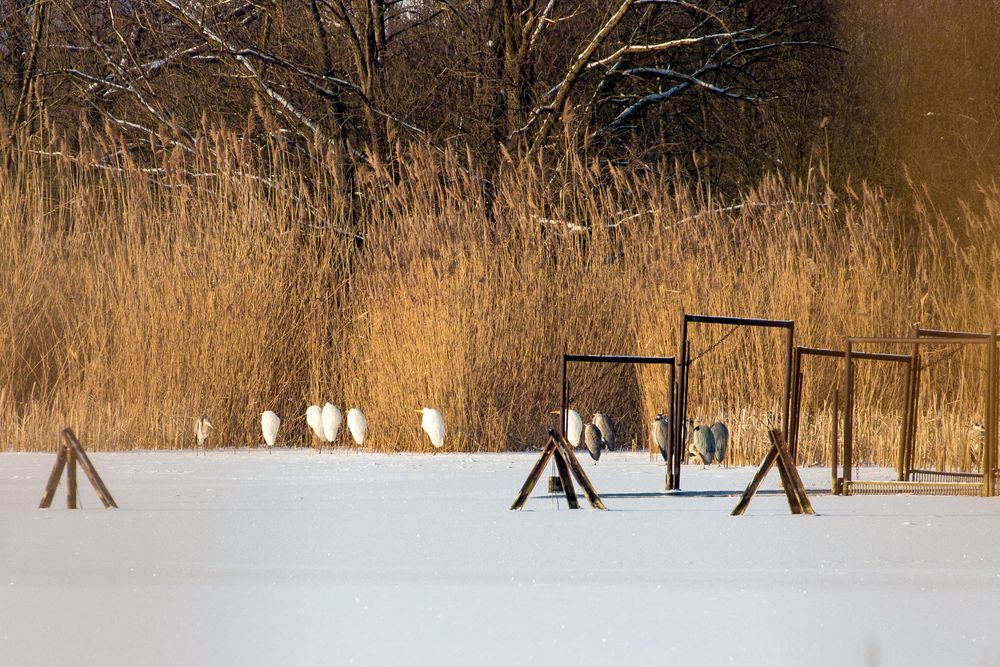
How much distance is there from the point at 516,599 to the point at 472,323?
4.95 meters

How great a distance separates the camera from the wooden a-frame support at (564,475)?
4.95m

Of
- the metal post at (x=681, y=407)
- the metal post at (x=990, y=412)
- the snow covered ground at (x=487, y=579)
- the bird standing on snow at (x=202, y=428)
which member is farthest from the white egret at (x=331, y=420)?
the metal post at (x=990, y=412)

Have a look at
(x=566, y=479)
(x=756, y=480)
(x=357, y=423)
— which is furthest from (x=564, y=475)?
(x=357, y=423)

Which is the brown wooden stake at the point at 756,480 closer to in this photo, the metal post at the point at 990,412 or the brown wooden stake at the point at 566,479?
the brown wooden stake at the point at 566,479

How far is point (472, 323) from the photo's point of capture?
8.33m

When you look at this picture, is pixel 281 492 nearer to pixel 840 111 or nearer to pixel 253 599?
pixel 253 599

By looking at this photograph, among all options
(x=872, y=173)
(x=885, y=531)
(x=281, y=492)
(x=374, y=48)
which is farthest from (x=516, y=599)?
(x=872, y=173)

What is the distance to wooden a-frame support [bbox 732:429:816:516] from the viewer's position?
488cm

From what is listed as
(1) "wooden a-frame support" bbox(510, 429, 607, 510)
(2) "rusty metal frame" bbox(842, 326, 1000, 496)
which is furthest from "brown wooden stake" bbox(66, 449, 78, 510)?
(2) "rusty metal frame" bbox(842, 326, 1000, 496)

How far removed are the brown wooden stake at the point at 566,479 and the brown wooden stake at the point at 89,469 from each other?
1541 millimetres

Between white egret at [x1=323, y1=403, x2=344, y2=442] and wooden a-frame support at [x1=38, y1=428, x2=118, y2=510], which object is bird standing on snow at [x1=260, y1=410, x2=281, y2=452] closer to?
white egret at [x1=323, y1=403, x2=344, y2=442]

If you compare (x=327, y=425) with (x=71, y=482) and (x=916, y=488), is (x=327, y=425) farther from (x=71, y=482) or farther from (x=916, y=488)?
(x=916, y=488)

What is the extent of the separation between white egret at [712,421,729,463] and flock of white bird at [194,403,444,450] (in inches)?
57.9

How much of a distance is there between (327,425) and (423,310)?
0.83 m
